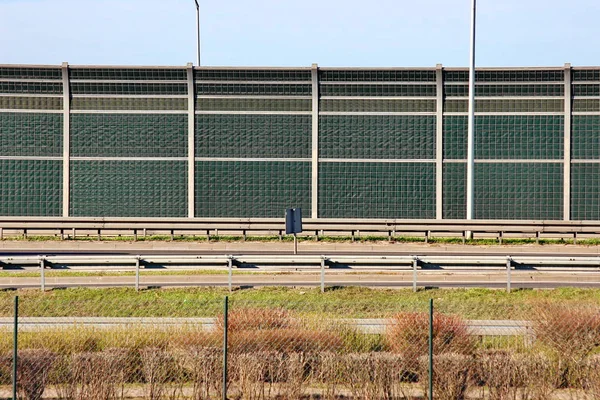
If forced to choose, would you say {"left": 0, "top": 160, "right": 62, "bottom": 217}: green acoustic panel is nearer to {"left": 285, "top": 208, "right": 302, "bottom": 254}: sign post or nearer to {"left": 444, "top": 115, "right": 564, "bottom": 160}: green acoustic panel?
{"left": 285, "top": 208, "right": 302, "bottom": 254}: sign post

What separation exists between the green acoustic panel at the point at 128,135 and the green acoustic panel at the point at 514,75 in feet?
35.1

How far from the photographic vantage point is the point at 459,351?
11.3 metres

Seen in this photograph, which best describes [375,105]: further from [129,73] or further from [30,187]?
[30,187]

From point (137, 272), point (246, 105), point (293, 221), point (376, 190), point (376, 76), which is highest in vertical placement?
point (376, 76)

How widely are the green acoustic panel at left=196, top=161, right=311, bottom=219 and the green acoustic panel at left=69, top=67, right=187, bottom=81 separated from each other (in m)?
3.53

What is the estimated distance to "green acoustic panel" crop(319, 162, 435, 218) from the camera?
30594mm

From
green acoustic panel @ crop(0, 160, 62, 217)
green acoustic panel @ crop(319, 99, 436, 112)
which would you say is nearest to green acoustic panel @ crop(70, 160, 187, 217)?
green acoustic panel @ crop(0, 160, 62, 217)

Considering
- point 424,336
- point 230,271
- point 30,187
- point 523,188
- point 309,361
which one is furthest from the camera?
point 30,187

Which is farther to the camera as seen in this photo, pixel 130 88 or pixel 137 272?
pixel 130 88

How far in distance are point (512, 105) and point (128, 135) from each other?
585 inches

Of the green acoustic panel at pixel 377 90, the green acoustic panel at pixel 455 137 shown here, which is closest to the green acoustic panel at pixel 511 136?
the green acoustic panel at pixel 455 137

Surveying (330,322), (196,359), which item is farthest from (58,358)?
(330,322)

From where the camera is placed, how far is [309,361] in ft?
36.1

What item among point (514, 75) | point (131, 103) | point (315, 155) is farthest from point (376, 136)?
point (131, 103)
